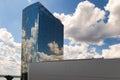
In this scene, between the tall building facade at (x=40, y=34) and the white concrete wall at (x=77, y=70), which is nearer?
the white concrete wall at (x=77, y=70)

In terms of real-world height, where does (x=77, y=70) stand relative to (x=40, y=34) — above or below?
below

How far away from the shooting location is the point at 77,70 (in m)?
10.1

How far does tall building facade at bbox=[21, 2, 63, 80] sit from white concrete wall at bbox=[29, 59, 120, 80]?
31463mm

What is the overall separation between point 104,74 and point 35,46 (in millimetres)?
38001

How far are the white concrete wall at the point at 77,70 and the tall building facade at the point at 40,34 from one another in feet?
103

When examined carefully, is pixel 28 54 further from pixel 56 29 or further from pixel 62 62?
pixel 62 62

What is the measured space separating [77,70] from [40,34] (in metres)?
35.0

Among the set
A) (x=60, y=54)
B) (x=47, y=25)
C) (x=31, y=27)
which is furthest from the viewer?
(x=60, y=54)

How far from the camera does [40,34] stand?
44.8 metres

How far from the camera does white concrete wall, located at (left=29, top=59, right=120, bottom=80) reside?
8.93 metres

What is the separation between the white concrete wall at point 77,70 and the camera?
8.93 metres

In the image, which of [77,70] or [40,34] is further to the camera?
[40,34]

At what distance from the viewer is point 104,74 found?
9.12 m

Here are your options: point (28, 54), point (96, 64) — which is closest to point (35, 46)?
point (28, 54)
